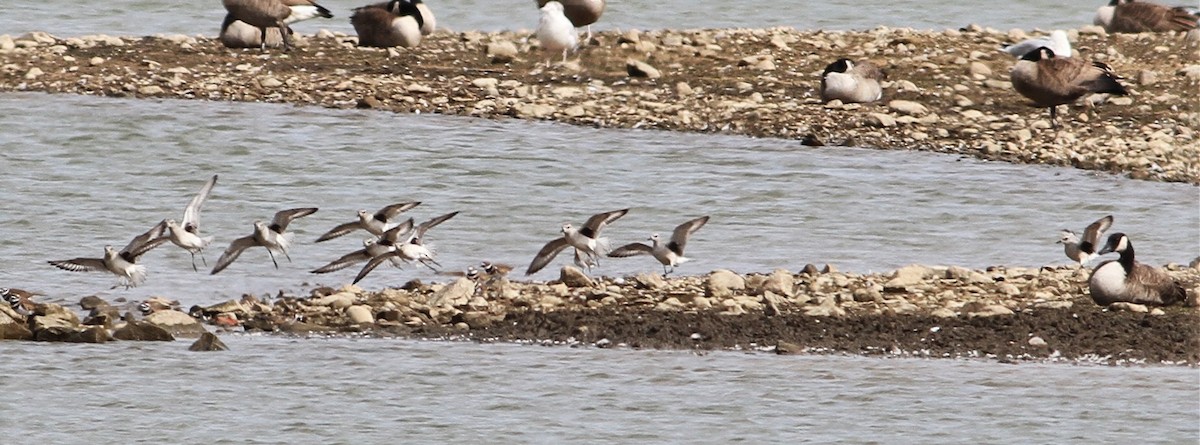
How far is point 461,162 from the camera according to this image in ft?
77.0

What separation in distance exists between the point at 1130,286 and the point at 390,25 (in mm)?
15612

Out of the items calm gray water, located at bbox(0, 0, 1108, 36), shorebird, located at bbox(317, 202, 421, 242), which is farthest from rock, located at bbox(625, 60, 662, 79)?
shorebird, located at bbox(317, 202, 421, 242)

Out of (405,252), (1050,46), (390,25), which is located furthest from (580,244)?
(390,25)

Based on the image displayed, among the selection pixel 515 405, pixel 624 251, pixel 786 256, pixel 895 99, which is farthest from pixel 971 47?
pixel 515 405

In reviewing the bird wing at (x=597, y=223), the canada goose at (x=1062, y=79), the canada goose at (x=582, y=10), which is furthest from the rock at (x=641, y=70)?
the bird wing at (x=597, y=223)

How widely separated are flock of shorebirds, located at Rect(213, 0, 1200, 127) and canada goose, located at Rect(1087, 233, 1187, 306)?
28.3ft

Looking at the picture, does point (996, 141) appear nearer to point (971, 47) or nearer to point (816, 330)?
point (971, 47)

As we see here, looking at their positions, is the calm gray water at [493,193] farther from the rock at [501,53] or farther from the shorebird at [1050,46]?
the shorebird at [1050,46]

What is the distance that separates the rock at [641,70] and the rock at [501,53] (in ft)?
6.79

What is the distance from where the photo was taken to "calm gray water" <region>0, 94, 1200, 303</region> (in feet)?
60.0

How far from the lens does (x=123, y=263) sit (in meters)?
16.5

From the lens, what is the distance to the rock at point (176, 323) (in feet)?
49.1

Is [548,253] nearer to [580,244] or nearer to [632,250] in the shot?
[580,244]

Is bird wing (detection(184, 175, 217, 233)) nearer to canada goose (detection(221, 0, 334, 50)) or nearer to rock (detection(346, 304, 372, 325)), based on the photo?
rock (detection(346, 304, 372, 325))
